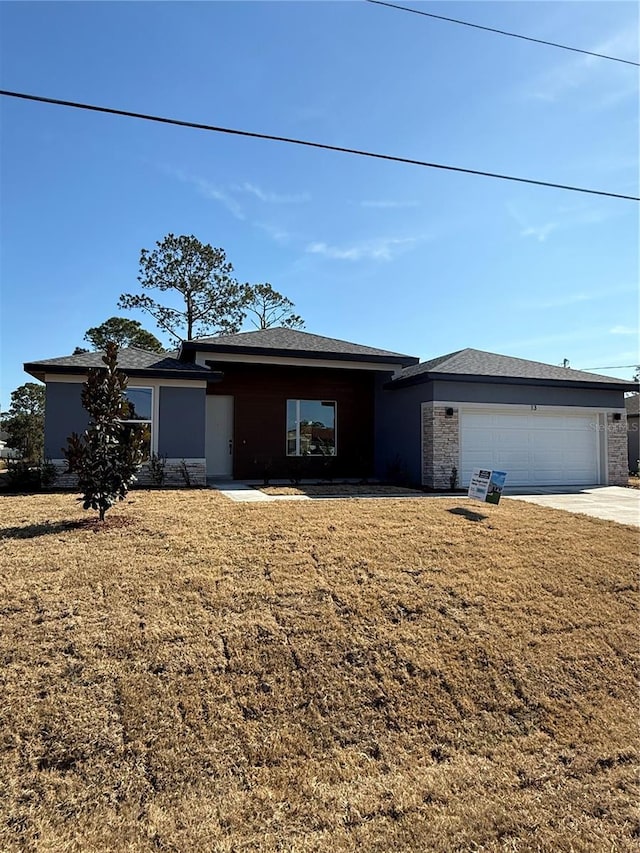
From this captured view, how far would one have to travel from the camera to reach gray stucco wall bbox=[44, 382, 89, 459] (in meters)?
10.6

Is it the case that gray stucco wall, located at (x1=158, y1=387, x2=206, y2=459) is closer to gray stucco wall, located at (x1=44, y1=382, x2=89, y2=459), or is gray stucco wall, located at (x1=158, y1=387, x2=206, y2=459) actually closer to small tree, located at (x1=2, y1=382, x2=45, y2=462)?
gray stucco wall, located at (x1=44, y1=382, x2=89, y2=459)

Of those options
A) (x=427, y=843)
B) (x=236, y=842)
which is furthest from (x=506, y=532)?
(x=236, y=842)

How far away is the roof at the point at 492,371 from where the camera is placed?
1202cm

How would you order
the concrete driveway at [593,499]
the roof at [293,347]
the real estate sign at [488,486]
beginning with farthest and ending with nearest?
the roof at [293,347]
the concrete driveway at [593,499]
the real estate sign at [488,486]

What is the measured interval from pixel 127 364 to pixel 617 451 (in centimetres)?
1322

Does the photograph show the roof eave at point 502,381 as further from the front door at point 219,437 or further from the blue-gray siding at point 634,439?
the blue-gray siding at point 634,439

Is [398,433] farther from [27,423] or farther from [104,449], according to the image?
[27,423]

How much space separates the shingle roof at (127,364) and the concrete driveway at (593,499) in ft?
26.2

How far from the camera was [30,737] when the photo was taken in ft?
9.70

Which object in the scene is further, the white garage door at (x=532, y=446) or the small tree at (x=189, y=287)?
the small tree at (x=189, y=287)

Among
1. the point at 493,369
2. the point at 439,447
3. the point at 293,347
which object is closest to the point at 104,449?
the point at 293,347

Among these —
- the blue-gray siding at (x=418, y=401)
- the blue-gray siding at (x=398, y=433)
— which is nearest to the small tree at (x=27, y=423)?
the blue-gray siding at (x=398, y=433)

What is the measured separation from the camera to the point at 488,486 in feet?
27.5

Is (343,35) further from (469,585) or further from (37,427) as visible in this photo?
(37,427)
